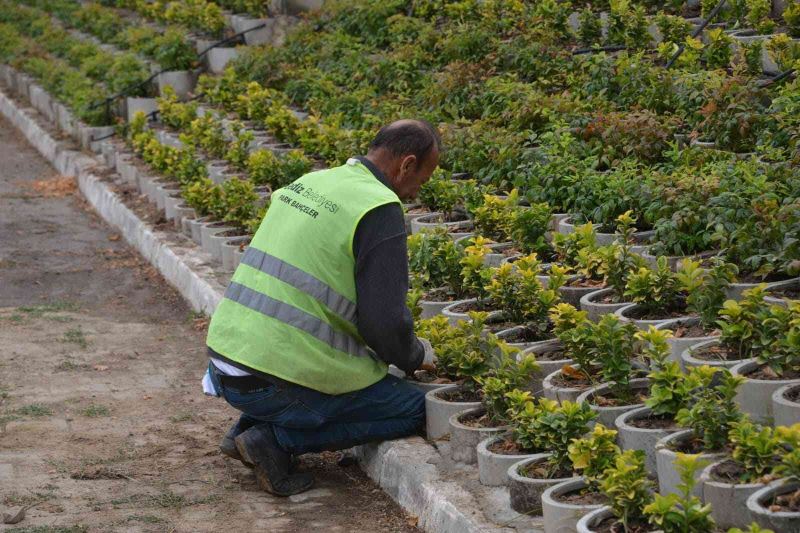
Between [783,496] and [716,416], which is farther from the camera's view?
[716,416]

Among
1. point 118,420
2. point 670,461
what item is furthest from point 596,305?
point 118,420

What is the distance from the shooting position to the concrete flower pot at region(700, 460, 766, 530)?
404cm

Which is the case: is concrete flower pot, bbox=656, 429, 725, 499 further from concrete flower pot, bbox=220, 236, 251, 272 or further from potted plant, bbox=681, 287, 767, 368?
concrete flower pot, bbox=220, 236, 251, 272

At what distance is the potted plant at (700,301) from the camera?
5.34 meters

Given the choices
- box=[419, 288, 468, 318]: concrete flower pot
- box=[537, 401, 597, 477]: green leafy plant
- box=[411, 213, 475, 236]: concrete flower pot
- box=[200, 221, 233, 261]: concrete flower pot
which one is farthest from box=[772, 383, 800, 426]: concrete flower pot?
box=[200, 221, 233, 261]: concrete flower pot

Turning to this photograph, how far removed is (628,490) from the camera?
13.6ft

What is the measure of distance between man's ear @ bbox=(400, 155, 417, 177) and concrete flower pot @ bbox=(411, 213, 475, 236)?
65.5 inches

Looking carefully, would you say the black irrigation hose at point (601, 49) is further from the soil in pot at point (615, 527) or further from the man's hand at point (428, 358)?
the soil in pot at point (615, 527)

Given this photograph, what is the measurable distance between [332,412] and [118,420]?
1580 millimetres

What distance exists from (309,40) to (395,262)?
7.95m

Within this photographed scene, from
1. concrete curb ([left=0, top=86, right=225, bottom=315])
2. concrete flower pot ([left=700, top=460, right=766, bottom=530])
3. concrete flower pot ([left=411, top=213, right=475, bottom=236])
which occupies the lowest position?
concrete curb ([left=0, top=86, right=225, bottom=315])

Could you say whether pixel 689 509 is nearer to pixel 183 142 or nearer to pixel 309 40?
pixel 183 142

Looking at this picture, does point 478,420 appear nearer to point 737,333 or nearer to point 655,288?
point 655,288

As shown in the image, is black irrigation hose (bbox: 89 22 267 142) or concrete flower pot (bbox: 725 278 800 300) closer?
concrete flower pot (bbox: 725 278 800 300)
